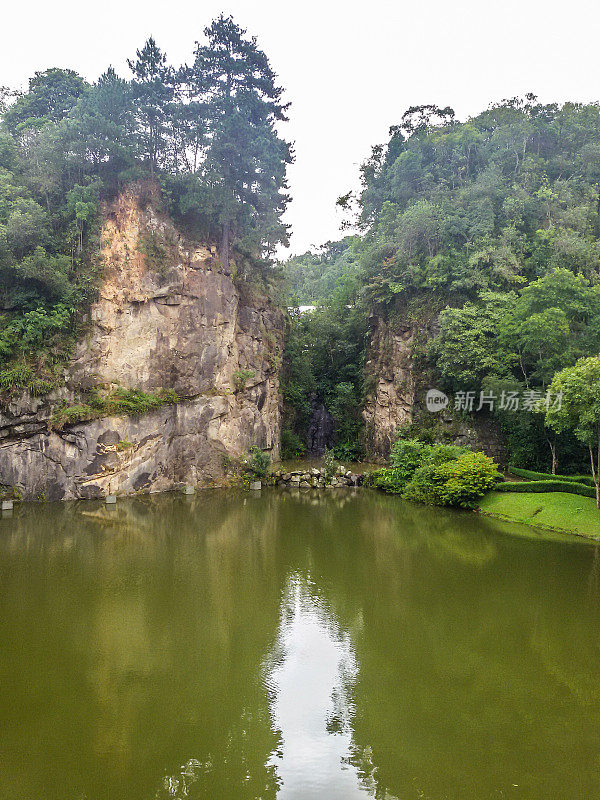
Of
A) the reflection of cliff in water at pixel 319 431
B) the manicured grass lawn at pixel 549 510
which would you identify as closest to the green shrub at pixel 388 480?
the manicured grass lawn at pixel 549 510

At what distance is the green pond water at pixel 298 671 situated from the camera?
4.92 metres

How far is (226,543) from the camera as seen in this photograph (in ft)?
44.7

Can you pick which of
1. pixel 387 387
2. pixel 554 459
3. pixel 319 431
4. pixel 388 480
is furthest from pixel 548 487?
pixel 319 431

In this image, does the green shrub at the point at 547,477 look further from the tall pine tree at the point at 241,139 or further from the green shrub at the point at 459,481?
the tall pine tree at the point at 241,139

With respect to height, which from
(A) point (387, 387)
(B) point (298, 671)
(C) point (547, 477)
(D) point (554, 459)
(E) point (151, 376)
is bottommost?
(B) point (298, 671)

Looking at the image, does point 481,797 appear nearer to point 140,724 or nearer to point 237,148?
point 140,724

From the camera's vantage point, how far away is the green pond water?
492 cm

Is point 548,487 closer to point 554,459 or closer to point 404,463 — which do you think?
point 554,459

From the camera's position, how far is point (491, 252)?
2467 centimetres

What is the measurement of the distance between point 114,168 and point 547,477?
895 inches

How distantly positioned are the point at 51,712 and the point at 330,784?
3226 millimetres

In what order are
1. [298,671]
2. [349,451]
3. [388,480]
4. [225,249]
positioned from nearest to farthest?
[298,671] → [388,480] → [225,249] → [349,451]

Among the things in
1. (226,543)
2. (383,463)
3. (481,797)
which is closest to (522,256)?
(383,463)

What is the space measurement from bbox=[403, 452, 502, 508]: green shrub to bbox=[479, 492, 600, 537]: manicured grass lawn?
1.85 feet
